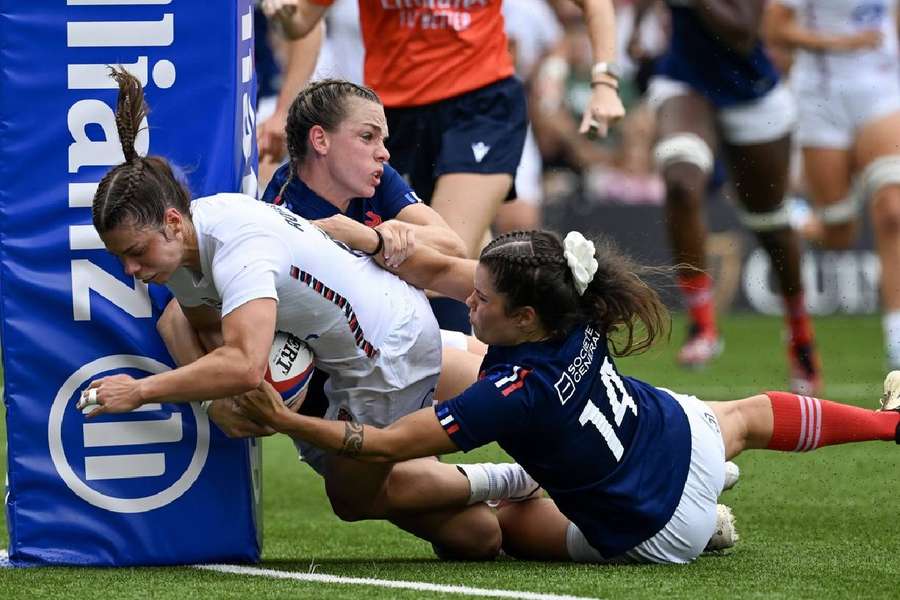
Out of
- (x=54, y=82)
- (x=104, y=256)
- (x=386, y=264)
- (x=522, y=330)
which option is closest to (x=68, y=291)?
(x=104, y=256)

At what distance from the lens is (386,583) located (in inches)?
164

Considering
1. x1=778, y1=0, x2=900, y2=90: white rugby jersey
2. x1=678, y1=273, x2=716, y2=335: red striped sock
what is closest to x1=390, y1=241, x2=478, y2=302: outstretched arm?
x1=678, y1=273, x2=716, y2=335: red striped sock

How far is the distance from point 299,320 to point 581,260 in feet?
2.37

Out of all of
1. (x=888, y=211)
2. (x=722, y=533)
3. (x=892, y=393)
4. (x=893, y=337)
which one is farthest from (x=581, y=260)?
(x=888, y=211)

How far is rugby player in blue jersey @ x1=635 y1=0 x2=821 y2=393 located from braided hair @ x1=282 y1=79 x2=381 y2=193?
158 inches

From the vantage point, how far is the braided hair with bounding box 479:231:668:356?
4270 mm

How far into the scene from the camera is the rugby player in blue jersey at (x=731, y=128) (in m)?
8.37

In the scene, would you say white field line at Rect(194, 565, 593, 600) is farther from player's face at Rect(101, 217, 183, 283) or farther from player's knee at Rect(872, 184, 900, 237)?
player's knee at Rect(872, 184, 900, 237)

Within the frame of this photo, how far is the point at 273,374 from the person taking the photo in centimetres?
429

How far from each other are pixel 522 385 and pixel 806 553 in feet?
3.42

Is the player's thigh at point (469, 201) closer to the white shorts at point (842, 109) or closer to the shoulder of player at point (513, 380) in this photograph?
the shoulder of player at point (513, 380)

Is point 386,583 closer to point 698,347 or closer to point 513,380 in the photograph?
point 513,380

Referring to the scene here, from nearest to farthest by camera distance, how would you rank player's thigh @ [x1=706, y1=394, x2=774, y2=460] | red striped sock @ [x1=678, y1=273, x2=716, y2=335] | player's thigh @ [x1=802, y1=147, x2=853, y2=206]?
1. player's thigh @ [x1=706, y1=394, x2=774, y2=460]
2. player's thigh @ [x1=802, y1=147, x2=853, y2=206]
3. red striped sock @ [x1=678, y1=273, x2=716, y2=335]

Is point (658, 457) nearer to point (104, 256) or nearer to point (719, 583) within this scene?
point (719, 583)
